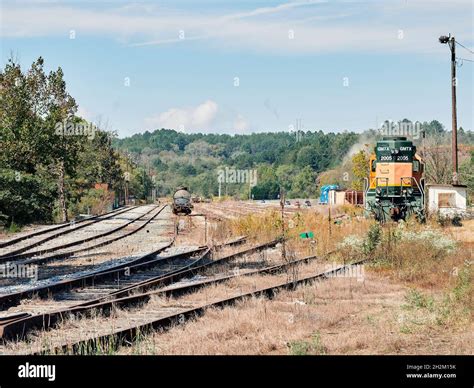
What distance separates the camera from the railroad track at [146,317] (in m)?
7.68

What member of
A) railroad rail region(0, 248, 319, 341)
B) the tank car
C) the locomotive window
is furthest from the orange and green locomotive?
the tank car

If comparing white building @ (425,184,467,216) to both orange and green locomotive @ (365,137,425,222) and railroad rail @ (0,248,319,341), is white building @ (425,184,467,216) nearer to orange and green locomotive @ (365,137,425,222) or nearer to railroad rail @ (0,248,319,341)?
orange and green locomotive @ (365,137,425,222)

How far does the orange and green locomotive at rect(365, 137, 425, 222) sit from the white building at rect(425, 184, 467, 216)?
4507 mm

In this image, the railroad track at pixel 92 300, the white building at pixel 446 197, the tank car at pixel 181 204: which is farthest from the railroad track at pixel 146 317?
the tank car at pixel 181 204

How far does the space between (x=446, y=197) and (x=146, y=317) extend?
2355cm

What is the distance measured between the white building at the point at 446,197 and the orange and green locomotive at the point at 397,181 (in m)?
4.51

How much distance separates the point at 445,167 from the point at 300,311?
4161cm

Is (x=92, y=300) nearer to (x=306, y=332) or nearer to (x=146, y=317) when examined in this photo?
(x=146, y=317)

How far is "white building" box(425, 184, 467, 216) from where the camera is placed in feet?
99.6

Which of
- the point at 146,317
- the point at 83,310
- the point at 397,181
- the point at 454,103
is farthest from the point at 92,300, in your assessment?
the point at 454,103

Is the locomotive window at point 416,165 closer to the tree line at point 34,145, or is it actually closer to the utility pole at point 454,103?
the utility pole at point 454,103

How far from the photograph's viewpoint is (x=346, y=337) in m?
8.45
